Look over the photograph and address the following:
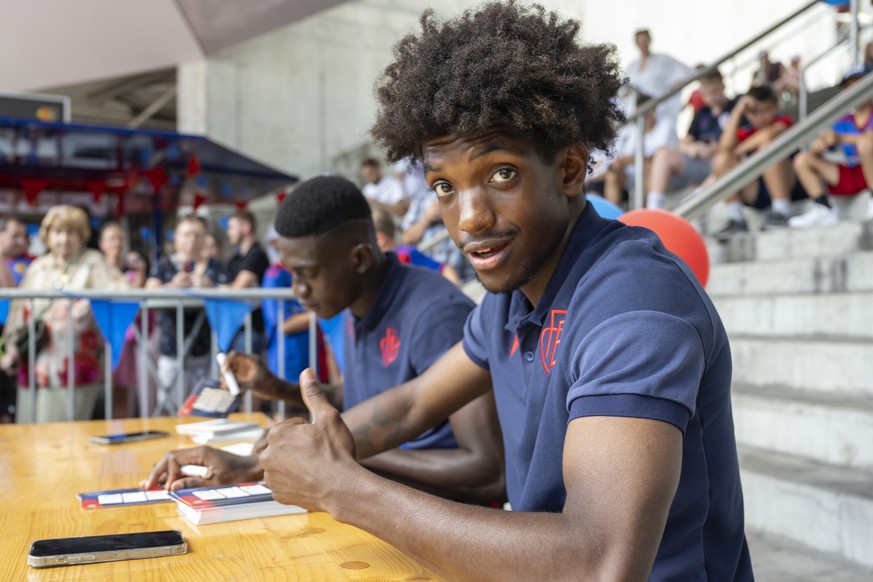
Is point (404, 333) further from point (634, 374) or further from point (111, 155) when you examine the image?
point (111, 155)

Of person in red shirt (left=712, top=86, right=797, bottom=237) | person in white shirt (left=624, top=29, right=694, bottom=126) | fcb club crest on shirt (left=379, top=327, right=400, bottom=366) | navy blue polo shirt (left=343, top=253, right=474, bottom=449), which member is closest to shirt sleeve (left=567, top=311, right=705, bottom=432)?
navy blue polo shirt (left=343, top=253, right=474, bottom=449)

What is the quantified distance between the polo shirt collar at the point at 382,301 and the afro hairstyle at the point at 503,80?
103 centimetres

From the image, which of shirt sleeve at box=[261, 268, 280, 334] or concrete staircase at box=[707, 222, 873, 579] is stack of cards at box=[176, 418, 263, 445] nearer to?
concrete staircase at box=[707, 222, 873, 579]

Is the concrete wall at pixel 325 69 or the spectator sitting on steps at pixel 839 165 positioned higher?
the concrete wall at pixel 325 69

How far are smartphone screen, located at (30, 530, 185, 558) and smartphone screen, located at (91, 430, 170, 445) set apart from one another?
1.15 m

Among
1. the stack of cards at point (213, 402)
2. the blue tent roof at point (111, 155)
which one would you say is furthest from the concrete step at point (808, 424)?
the blue tent roof at point (111, 155)

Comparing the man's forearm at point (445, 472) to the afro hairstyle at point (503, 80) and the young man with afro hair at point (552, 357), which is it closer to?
the young man with afro hair at point (552, 357)

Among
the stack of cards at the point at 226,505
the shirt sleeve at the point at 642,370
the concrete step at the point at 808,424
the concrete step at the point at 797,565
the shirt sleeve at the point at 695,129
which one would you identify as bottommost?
the concrete step at the point at 797,565

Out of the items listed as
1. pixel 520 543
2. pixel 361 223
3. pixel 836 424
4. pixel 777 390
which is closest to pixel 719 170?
pixel 777 390

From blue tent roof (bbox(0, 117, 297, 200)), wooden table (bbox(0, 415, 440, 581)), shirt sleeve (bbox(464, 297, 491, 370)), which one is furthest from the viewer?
blue tent roof (bbox(0, 117, 297, 200))

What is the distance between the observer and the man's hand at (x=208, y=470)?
188 centimetres

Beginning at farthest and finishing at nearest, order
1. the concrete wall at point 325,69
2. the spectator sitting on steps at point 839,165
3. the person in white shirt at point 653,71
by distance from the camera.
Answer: the concrete wall at point 325,69 → the person in white shirt at point 653,71 → the spectator sitting on steps at point 839,165

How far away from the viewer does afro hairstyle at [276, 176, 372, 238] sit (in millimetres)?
2701

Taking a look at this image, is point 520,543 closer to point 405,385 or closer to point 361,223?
point 405,385
